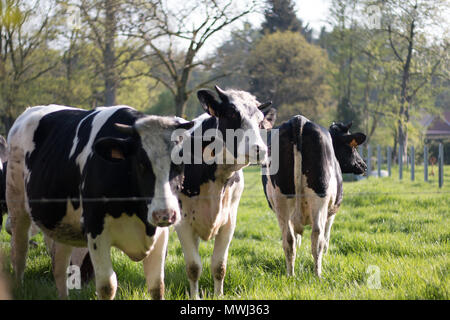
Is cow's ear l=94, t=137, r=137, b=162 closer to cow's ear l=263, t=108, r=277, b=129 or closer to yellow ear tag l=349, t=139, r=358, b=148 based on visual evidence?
cow's ear l=263, t=108, r=277, b=129

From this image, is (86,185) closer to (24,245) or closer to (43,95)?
(24,245)

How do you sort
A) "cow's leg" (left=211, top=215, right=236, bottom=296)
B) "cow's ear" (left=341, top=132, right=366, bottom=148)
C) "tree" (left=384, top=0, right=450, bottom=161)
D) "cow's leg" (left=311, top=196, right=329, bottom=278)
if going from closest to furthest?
"cow's leg" (left=211, top=215, right=236, bottom=296), "cow's leg" (left=311, top=196, right=329, bottom=278), "cow's ear" (left=341, top=132, right=366, bottom=148), "tree" (left=384, top=0, right=450, bottom=161)

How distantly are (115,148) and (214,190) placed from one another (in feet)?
5.05

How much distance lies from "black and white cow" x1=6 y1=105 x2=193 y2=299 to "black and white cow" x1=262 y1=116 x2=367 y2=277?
223cm

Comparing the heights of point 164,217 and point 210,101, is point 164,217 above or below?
below

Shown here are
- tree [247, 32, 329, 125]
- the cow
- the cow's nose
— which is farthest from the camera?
tree [247, 32, 329, 125]

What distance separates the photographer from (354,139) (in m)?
7.12

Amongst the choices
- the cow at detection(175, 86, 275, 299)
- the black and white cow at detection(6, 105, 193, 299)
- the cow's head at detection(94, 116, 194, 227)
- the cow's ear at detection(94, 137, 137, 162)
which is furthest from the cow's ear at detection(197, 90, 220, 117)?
the cow's ear at detection(94, 137, 137, 162)

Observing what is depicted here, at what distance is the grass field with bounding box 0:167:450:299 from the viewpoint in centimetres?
425

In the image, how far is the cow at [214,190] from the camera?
4.58m

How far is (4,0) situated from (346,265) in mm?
13245

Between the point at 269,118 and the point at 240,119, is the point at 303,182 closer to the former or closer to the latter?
the point at 269,118

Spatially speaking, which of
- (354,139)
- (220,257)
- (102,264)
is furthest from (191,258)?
(354,139)
